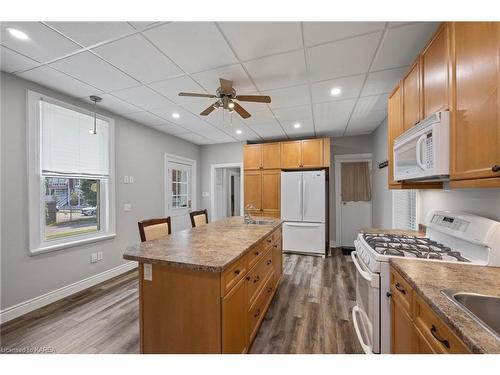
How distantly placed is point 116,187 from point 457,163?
3863 mm

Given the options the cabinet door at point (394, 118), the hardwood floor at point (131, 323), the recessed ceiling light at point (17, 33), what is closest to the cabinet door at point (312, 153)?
the cabinet door at point (394, 118)

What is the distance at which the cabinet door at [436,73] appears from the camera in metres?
1.24

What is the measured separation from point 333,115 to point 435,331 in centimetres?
309

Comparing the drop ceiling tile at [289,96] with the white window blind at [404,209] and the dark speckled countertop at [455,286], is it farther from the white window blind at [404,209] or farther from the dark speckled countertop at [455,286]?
the dark speckled countertop at [455,286]

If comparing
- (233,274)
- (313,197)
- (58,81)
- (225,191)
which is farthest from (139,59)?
(225,191)

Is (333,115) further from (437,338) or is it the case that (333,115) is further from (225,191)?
(225,191)

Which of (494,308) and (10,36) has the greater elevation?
(10,36)

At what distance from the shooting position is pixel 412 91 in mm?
1673

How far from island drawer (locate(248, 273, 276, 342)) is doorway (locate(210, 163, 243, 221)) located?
2785 millimetres

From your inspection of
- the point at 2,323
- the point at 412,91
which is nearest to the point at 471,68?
the point at 412,91
